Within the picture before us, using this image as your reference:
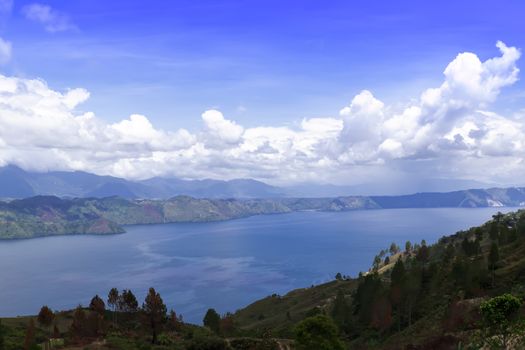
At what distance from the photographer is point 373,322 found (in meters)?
111

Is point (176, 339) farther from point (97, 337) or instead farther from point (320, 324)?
point (320, 324)

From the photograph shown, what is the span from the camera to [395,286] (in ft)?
359

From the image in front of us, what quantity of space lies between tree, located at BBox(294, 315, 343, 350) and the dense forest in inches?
5.3

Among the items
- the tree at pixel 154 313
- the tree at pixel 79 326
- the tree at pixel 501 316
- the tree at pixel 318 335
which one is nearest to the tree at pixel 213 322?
the tree at pixel 154 313

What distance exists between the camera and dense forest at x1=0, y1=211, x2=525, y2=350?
2268 inches

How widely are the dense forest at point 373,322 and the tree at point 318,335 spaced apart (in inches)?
5.3

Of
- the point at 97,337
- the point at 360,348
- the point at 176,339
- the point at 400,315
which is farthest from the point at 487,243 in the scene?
the point at 97,337

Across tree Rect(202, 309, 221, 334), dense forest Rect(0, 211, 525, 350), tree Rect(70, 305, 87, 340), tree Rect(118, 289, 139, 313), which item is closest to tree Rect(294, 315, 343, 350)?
dense forest Rect(0, 211, 525, 350)

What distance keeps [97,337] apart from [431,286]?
80.5 metres

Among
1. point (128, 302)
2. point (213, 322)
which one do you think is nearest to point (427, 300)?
point (213, 322)

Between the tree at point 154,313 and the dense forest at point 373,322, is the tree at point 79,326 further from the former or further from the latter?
the tree at point 154,313

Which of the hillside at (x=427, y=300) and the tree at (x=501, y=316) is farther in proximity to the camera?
the hillside at (x=427, y=300)

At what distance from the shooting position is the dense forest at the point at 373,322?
57603 mm

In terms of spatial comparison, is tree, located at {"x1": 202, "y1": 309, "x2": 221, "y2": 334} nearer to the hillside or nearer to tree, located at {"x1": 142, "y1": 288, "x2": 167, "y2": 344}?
the hillside
